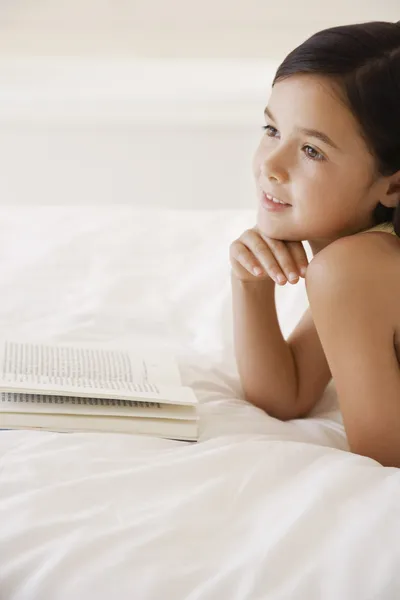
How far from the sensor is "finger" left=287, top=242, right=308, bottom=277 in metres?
1.28

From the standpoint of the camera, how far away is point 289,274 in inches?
49.9

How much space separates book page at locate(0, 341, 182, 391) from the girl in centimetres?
20

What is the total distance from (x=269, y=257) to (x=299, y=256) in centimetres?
4

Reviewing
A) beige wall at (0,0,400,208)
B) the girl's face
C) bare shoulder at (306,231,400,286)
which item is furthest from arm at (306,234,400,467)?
beige wall at (0,0,400,208)

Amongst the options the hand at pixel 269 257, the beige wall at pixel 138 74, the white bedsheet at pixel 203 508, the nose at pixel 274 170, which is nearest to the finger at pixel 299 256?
the hand at pixel 269 257

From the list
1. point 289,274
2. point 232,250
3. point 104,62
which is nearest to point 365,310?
point 289,274

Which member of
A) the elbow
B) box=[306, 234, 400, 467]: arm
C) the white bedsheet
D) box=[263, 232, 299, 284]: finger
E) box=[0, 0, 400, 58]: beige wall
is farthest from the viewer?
box=[0, 0, 400, 58]: beige wall

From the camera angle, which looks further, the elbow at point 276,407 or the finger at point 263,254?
the elbow at point 276,407

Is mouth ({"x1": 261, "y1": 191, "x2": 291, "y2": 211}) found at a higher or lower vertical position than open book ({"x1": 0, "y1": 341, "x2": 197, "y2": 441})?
higher

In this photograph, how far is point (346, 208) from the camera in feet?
4.15

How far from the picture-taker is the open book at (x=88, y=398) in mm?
1159

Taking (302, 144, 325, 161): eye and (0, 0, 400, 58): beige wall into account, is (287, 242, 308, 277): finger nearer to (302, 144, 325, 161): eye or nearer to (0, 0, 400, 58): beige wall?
(302, 144, 325, 161): eye

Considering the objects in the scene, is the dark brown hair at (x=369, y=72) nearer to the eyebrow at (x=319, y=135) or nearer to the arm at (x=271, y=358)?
the eyebrow at (x=319, y=135)

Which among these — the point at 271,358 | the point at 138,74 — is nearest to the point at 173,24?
the point at 138,74
